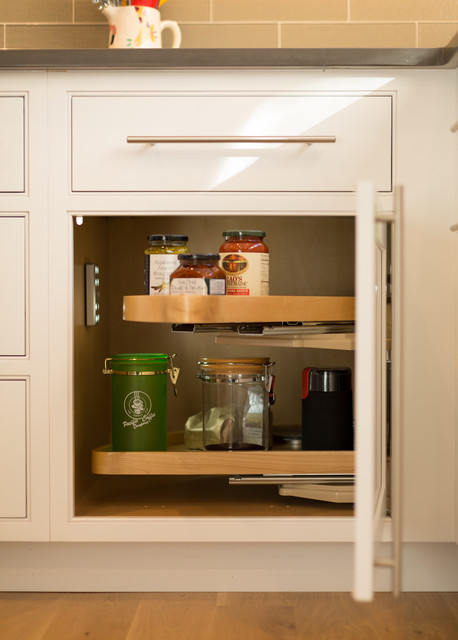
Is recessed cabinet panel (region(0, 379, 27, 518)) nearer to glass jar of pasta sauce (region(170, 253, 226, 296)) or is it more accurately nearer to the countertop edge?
glass jar of pasta sauce (region(170, 253, 226, 296))

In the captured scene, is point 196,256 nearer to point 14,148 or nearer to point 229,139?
point 229,139

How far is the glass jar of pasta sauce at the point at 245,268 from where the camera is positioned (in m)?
1.42

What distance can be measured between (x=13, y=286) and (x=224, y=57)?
57cm

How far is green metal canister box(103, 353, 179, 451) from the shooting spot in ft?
4.97

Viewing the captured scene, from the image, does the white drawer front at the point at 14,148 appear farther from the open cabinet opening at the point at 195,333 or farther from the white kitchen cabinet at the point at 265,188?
the open cabinet opening at the point at 195,333

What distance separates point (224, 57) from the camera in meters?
1.36

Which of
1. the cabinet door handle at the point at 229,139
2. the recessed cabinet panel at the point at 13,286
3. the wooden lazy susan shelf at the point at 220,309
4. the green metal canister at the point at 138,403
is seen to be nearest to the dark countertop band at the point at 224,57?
the cabinet door handle at the point at 229,139

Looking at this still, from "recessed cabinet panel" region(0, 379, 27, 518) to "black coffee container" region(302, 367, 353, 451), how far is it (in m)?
0.56

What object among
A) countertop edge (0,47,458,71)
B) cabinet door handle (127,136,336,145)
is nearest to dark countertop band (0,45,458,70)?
countertop edge (0,47,458,71)

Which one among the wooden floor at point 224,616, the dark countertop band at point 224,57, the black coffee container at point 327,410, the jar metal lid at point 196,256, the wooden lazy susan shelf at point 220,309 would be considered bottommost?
the wooden floor at point 224,616

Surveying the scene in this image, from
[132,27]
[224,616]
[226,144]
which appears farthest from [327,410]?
[132,27]

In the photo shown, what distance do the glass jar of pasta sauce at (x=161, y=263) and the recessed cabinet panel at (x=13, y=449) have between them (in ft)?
1.00

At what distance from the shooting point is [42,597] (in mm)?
1427

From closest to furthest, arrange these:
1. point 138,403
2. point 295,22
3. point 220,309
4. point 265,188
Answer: point 220,309
point 265,188
point 138,403
point 295,22
